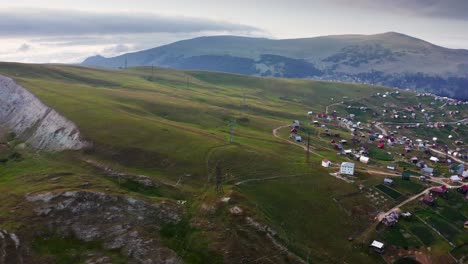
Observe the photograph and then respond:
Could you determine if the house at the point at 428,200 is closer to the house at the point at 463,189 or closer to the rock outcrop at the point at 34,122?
the house at the point at 463,189

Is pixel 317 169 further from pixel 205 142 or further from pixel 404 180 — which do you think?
pixel 205 142

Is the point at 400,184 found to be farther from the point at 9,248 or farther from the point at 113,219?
the point at 9,248

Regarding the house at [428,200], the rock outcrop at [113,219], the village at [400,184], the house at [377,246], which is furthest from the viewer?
the house at [428,200]

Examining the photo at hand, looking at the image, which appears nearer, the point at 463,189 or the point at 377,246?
the point at 377,246

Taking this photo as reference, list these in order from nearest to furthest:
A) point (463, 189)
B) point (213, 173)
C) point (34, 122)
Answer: point (213, 173), point (463, 189), point (34, 122)

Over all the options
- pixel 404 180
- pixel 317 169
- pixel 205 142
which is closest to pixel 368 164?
pixel 404 180

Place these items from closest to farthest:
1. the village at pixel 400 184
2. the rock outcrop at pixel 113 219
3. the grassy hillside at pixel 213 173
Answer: the rock outcrop at pixel 113 219
the grassy hillside at pixel 213 173
the village at pixel 400 184

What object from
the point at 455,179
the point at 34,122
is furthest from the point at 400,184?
the point at 34,122

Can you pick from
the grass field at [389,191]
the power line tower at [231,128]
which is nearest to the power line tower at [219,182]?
the power line tower at [231,128]

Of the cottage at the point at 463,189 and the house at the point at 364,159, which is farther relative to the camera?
the house at the point at 364,159
